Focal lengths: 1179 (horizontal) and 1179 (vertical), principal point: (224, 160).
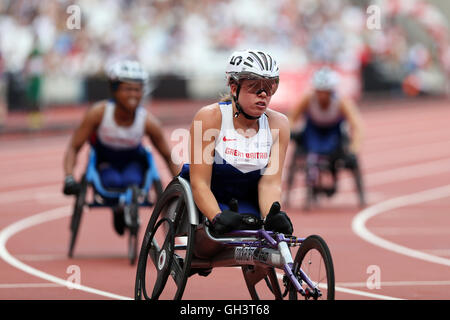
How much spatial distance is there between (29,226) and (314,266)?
773cm

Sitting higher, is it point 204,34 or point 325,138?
point 204,34

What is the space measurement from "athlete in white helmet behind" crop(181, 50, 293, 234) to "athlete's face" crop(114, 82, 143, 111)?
4.01 m

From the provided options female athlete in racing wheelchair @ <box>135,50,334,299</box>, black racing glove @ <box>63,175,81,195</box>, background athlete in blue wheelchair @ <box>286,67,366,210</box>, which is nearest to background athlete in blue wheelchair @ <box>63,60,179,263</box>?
black racing glove @ <box>63,175,81,195</box>

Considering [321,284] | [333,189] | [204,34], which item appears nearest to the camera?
[321,284]

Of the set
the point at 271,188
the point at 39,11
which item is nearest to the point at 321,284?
the point at 271,188

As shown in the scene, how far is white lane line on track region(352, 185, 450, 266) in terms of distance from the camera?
10906mm

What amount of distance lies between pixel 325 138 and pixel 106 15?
16.4 m

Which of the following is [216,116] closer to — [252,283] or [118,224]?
[252,283]

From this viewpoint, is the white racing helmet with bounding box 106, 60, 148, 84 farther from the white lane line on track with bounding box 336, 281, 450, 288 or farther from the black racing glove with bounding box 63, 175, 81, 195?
the white lane line on track with bounding box 336, 281, 450, 288

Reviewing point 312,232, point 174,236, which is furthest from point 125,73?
point 174,236

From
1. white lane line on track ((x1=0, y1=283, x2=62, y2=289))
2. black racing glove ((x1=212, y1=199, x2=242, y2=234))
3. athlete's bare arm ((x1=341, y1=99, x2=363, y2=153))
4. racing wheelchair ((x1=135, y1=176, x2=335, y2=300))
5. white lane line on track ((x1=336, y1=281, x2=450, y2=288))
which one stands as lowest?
white lane line on track ((x1=0, y1=283, x2=62, y2=289))

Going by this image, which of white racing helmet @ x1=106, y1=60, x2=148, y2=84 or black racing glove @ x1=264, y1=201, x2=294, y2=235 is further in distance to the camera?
white racing helmet @ x1=106, y1=60, x2=148, y2=84

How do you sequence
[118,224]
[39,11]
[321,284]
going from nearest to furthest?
[321,284]
[118,224]
[39,11]
